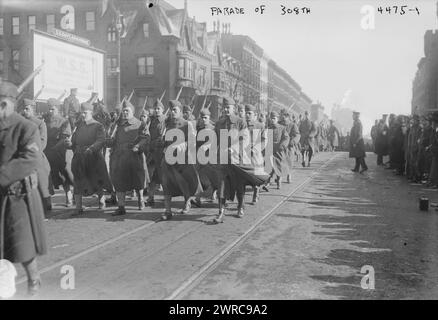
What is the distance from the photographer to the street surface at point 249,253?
5.10 metres

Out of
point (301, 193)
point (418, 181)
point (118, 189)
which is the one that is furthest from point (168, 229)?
point (418, 181)

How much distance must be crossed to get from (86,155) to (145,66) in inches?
1350

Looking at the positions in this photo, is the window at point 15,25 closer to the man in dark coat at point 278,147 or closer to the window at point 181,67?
the window at point 181,67

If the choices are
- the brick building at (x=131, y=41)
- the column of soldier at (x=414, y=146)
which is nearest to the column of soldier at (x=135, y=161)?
the column of soldier at (x=414, y=146)

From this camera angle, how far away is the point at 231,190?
9133 mm

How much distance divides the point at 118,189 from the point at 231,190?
2204mm

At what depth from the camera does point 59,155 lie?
34.9 feet

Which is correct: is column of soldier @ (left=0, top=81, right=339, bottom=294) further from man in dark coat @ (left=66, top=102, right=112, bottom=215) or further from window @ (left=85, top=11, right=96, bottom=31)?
window @ (left=85, top=11, right=96, bottom=31)

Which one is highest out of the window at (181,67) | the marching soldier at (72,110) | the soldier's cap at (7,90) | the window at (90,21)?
the window at (90,21)

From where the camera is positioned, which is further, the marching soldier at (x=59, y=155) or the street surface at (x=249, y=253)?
the marching soldier at (x=59, y=155)

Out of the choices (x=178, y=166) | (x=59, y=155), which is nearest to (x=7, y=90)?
(x=178, y=166)

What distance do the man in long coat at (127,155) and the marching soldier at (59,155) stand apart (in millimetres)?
1348

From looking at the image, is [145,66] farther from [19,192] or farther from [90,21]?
[19,192]
